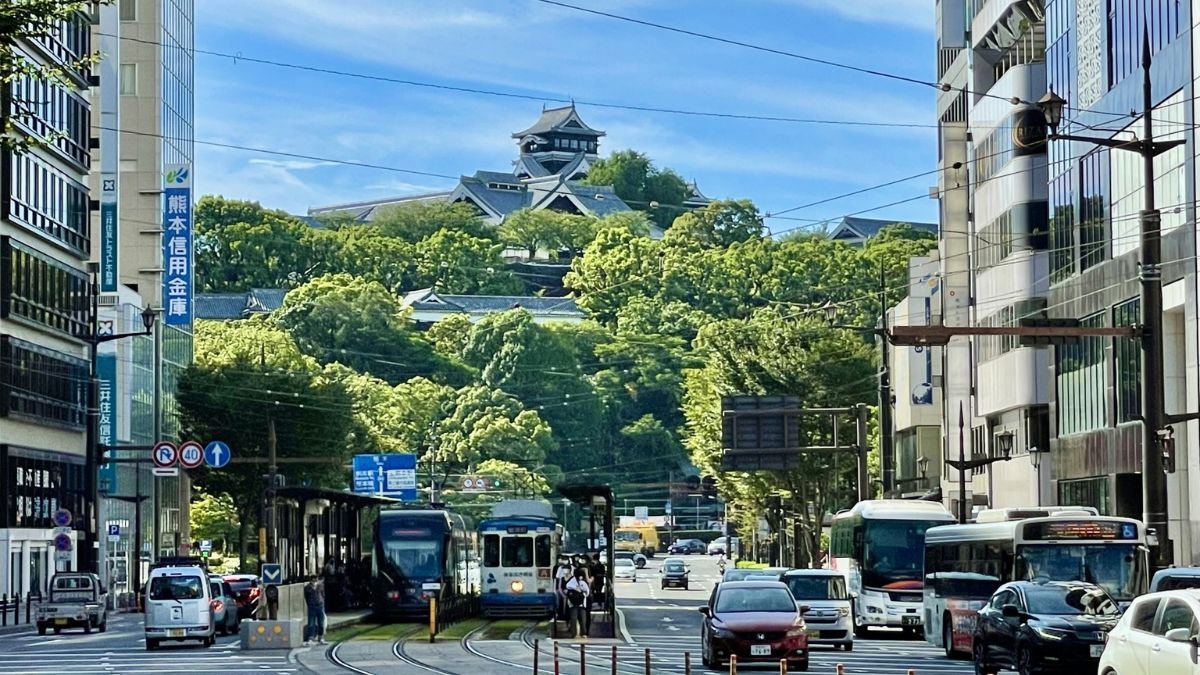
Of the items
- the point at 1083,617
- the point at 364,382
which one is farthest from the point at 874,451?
the point at 1083,617

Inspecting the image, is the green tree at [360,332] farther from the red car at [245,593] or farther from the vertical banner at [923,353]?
the red car at [245,593]

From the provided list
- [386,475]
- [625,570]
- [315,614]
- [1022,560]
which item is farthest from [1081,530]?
[625,570]

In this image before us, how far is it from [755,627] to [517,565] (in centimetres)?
3408

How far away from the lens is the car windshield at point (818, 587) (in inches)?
1725

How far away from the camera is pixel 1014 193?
2675 inches

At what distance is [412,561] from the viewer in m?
62.4

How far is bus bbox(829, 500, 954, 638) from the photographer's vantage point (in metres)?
50.3

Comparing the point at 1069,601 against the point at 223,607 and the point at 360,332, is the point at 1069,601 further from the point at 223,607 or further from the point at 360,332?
the point at 360,332

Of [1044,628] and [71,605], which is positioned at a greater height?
[1044,628]

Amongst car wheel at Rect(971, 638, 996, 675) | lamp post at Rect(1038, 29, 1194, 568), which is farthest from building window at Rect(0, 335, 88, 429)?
car wheel at Rect(971, 638, 996, 675)

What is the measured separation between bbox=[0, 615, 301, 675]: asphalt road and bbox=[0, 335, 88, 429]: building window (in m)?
23.5

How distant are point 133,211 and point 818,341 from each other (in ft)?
100

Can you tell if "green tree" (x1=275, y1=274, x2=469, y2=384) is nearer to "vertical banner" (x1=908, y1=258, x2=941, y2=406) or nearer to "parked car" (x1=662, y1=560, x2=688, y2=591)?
"parked car" (x1=662, y1=560, x2=688, y2=591)

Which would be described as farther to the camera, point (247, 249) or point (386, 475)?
point (247, 249)
